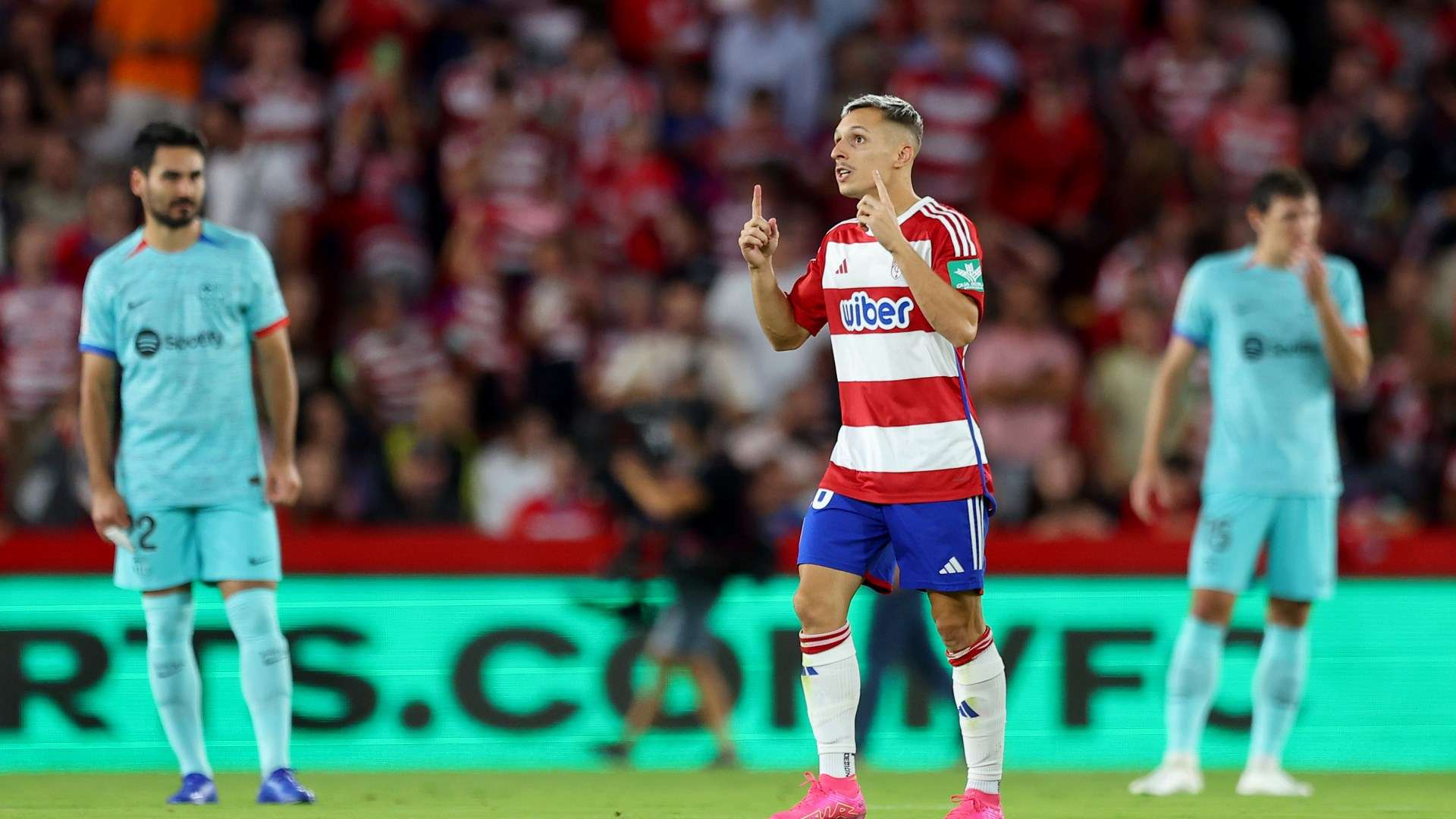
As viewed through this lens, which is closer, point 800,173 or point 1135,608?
point 1135,608

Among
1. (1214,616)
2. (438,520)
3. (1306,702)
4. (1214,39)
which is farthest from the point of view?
(1214,39)

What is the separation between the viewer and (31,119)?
13133 mm

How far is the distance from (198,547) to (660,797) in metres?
1.95

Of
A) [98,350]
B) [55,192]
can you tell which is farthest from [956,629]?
[55,192]

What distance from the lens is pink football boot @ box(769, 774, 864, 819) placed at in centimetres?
572

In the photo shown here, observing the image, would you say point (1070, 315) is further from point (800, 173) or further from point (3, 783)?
point (3, 783)

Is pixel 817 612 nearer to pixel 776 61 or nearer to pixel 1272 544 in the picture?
pixel 1272 544

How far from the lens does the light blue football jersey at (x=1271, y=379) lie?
7.73 meters

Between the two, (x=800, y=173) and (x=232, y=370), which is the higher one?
(x=800, y=173)

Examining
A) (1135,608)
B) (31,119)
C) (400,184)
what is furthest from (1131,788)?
(31,119)

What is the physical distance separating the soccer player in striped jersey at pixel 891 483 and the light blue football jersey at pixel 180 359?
2.15 m

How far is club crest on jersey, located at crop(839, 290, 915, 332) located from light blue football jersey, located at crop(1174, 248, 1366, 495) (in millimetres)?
2452

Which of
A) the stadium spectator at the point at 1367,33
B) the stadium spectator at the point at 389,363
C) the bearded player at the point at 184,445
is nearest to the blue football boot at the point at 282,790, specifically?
the bearded player at the point at 184,445

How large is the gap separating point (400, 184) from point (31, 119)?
2.51 metres
